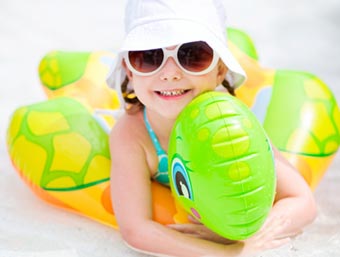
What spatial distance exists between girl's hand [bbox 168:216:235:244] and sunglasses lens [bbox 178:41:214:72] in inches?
21.9

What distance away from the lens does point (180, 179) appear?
7.99 ft

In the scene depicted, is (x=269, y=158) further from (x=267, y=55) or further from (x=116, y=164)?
(x=267, y=55)

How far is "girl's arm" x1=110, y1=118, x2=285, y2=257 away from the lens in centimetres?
246

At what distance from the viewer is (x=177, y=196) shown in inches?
101

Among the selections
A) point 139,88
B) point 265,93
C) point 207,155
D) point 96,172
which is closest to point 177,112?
point 139,88

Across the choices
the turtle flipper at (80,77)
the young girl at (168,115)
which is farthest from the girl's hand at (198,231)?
the turtle flipper at (80,77)

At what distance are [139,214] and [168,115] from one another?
1.19ft

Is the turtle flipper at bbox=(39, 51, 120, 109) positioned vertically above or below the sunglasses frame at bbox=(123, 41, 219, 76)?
below

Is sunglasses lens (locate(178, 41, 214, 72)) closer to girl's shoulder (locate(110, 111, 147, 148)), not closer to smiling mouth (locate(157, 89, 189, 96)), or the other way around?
smiling mouth (locate(157, 89, 189, 96))

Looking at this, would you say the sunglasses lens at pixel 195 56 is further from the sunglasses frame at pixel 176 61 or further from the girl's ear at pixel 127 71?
the girl's ear at pixel 127 71

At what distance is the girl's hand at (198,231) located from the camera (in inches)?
99.7

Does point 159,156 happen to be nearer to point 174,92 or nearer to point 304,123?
point 174,92

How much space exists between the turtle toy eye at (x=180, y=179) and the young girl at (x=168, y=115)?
0.15 meters

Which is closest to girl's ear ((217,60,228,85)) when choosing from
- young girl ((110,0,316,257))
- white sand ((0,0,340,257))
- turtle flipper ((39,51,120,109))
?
young girl ((110,0,316,257))
